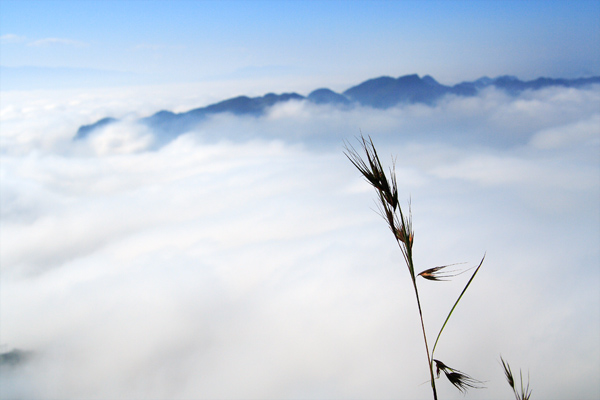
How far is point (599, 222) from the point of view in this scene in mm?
132750

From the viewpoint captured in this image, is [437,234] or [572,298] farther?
[437,234]

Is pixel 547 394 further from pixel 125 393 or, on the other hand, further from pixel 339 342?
pixel 125 393

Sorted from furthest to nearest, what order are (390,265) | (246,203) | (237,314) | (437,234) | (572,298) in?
1. (246,203)
2. (437,234)
3. (390,265)
4. (237,314)
5. (572,298)

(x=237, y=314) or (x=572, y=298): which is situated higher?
(x=572, y=298)

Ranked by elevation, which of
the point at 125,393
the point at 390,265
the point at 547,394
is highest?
the point at 390,265

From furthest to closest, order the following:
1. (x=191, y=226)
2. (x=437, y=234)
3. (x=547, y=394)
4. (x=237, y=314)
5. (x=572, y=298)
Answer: (x=191, y=226) → (x=437, y=234) → (x=237, y=314) → (x=572, y=298) → (x=547, y=394)

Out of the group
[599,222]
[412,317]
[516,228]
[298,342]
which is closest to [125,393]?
[298,342]

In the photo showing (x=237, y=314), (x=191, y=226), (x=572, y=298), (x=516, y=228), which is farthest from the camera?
(x=191, y=226)

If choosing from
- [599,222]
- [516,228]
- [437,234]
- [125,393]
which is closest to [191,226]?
[125,393]

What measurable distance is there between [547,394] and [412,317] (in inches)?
1250

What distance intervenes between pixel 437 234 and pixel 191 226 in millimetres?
110702

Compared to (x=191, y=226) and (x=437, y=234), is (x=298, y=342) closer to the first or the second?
(x=437, y=234)

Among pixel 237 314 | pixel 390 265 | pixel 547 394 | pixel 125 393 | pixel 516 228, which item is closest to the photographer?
pixel 547 394

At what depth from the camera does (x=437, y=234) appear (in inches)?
5064
